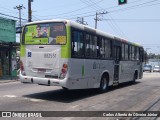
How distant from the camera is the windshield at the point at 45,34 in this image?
471 inches

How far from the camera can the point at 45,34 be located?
12438mm

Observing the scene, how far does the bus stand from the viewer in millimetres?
11789

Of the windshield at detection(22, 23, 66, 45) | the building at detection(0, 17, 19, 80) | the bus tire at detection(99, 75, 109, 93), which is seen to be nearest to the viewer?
the windshield at detection(22, 23, 66, 45)

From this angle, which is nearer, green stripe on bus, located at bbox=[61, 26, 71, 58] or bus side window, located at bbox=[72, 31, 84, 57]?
green stripe on bus, located at bbox=[61, 26, 71, 58]

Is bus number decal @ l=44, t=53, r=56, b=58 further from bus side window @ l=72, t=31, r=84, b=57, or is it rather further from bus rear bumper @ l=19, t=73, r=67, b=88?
bus rear bumper @ l=19, t=73, r=67, b=88

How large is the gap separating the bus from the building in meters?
14.0

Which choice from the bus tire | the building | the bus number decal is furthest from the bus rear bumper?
the building

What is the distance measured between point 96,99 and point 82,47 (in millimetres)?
2256

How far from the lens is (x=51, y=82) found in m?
11.9

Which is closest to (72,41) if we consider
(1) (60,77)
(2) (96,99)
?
(1) (60,77)

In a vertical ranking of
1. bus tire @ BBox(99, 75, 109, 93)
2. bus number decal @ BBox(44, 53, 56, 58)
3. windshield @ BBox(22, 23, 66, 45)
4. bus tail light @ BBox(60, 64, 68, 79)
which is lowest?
bus tire @ BBox(99, 75, 109, 93)

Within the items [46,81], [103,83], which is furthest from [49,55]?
[103,83]

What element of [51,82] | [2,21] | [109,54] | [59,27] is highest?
[2,21]

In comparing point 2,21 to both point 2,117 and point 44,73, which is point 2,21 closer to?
point 44,73
